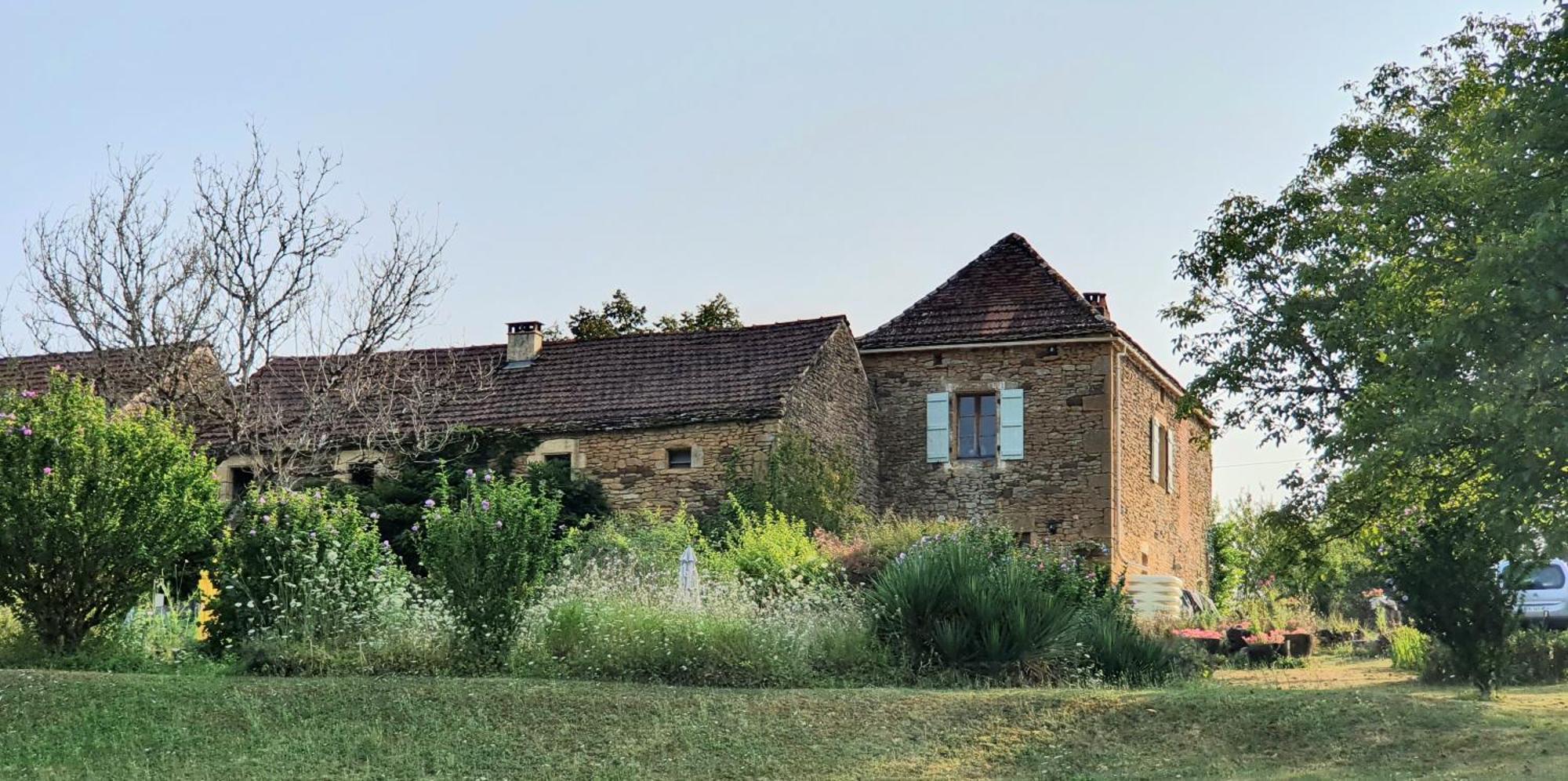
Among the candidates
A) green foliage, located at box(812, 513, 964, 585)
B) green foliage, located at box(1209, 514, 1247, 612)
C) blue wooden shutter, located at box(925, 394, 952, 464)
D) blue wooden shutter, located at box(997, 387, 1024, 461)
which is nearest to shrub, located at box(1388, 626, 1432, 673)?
green foliage, located at box(812, 513, 964, 585)

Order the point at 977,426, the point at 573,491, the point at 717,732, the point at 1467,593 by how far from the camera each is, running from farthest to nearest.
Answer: the point at 977,426, the point at 573,491, the point at 1467,593, the point at 717,732

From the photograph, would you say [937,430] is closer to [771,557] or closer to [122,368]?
[771,557]

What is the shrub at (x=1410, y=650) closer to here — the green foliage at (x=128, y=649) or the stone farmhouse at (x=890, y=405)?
the stone farmhouse at (x=890, y=405)

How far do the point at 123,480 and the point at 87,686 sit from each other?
100 inches

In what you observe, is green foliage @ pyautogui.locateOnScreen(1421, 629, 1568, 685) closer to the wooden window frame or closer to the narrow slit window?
the wooden window frame

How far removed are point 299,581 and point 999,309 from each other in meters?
15.4

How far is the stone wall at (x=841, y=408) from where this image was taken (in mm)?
25766

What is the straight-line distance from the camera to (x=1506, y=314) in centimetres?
1397

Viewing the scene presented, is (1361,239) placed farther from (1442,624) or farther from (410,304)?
(410,304)

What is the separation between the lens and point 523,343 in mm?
29078

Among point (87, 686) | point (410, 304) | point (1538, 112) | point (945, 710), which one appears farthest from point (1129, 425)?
point (87, 686)

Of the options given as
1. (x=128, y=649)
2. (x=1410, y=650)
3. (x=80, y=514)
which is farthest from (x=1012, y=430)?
(x=80, y=514)

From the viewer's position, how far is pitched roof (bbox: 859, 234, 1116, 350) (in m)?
27.1

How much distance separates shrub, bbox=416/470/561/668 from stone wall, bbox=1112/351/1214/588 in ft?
37.5
